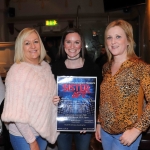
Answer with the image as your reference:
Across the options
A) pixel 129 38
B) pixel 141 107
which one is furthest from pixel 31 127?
pixel 129 38

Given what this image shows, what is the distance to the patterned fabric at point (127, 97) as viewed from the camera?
1592 millimetres

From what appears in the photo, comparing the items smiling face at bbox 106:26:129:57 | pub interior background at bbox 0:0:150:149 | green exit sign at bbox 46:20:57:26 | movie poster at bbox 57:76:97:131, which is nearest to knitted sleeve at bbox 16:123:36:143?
movie poster at bbox 57:76:97:131

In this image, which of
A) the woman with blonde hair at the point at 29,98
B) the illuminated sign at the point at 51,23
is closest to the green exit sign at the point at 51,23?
the illuminated sign at the point at 51,23

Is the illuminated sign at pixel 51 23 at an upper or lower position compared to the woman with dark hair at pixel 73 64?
upper

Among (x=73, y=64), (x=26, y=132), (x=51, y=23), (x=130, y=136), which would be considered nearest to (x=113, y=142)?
(x=130, y=136)

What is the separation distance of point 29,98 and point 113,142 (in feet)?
2.24

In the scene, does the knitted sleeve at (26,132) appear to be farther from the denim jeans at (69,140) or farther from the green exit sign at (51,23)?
the green exit sign at (51,23)

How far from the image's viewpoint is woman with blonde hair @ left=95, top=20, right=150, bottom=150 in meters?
1.61

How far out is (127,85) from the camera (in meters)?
1.65

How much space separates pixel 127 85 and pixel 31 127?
77 centimetres

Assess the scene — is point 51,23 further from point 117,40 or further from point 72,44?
point 117,40

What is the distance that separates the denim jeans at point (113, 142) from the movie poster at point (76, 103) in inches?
5.0

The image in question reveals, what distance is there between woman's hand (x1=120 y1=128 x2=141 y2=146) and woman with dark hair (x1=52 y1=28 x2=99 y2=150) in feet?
1.84

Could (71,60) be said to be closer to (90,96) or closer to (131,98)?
(90,96)
